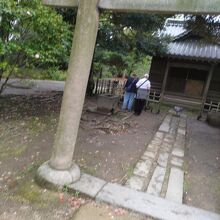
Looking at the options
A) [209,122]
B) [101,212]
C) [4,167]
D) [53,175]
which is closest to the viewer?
[101,212]

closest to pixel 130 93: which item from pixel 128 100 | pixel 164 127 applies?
pixel 128 100

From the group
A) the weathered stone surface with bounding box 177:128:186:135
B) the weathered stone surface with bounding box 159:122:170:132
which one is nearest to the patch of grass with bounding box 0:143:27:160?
the weathered stone surface with bounding box 159:122:170:132

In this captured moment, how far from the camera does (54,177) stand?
397 centimetres

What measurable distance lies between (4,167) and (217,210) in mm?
3740

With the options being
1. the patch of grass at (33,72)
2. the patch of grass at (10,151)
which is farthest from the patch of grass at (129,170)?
the patch of grass at (33,72)

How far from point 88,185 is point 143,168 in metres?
1.50

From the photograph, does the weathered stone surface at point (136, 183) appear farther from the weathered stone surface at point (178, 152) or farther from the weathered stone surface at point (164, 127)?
the weathered stone surface at point (164, 127)

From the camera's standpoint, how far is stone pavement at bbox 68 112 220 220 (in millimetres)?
3643

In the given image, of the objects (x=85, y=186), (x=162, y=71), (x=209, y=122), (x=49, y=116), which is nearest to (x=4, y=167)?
(x=85, y=186)

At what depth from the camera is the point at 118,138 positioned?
6812 mm

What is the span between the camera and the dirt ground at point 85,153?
12.2 feet

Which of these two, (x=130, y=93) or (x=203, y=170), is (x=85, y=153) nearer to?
(x=203, y=170)

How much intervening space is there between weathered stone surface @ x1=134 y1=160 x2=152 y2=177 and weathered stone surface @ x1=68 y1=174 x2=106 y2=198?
95 cm

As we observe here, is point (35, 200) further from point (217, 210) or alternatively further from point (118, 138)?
point (118, 138)
